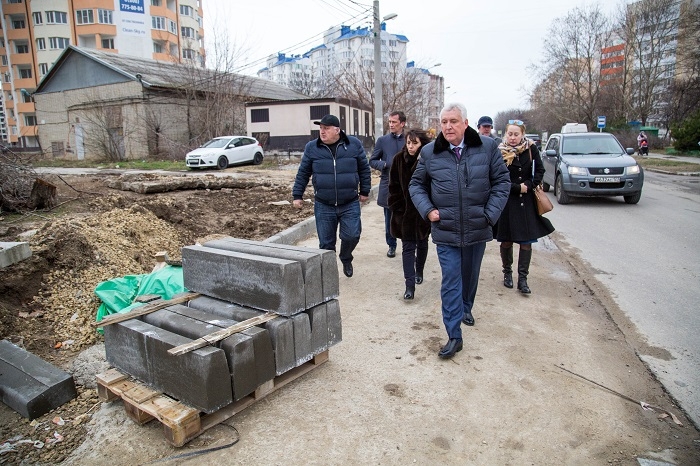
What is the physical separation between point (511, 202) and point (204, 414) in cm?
376

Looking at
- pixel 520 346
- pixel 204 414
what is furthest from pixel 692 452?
pixel 204 414

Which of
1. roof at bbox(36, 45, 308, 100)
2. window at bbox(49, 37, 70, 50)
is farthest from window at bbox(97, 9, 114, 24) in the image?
roof at bbox(36, 45, 308, 100)

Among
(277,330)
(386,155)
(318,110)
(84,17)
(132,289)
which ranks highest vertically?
(84,17)

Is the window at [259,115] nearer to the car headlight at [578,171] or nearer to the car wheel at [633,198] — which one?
the car headlight at [578,171]

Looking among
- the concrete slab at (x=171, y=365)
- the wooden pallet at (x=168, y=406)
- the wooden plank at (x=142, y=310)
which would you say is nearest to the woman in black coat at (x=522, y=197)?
the wooden pallet at (x=168, y=406)

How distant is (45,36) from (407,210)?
6840 centimetres

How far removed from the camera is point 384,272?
6129 millimetres

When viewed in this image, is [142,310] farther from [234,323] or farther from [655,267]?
[655,267]

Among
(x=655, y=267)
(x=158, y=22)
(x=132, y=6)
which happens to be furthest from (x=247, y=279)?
(x=158, y=22)

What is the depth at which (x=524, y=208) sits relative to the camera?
5109mm

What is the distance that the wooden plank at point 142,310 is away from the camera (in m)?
3.17

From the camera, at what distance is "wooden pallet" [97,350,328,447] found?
2619 mm

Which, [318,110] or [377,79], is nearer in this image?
[377,79]

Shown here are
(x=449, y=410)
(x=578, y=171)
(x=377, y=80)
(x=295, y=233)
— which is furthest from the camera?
(x=377, y=80)
